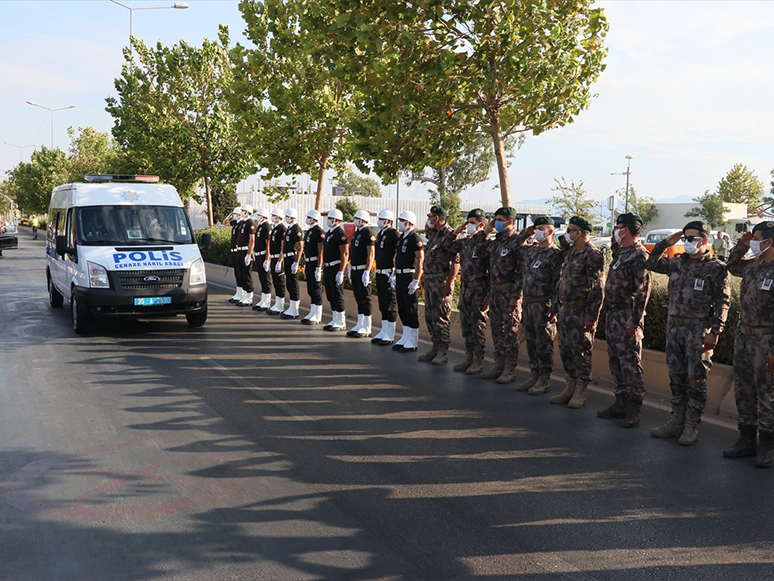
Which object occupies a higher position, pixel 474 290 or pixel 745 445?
pixel 474 290

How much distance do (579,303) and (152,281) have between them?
278 inches

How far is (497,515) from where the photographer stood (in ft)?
15.8

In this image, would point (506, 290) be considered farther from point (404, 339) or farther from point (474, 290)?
point (404, 339)

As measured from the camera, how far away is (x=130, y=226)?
12297 mm

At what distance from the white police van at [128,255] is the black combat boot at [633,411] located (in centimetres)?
755

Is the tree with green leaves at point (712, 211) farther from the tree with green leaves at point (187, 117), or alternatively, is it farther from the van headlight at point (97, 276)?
the van headlight at point (97, 276)

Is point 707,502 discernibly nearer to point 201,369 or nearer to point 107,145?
point 201,369

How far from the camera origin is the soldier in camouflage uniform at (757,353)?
5879 millimetres

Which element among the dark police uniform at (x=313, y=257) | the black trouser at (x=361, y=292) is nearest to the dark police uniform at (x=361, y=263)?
the black trouser at (x=361, y=292)

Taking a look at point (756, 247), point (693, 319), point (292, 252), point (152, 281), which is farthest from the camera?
point (292, 252)

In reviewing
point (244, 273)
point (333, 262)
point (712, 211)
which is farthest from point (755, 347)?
point (712, 211)

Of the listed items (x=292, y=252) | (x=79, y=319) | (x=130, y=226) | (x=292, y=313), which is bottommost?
(x=292, y=313)

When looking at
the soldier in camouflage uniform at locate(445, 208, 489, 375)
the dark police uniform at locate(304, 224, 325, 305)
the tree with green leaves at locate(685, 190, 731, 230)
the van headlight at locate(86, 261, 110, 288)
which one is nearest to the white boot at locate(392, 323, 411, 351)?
the soldier in camouflage uniform at locate(445, 208, 489, 375)

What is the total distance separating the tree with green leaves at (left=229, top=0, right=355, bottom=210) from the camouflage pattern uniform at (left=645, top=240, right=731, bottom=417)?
1385cm
